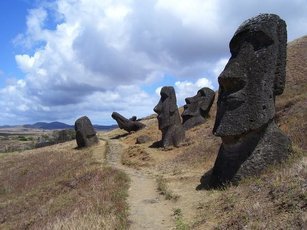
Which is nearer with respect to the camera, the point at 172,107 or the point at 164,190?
the point at 164,190

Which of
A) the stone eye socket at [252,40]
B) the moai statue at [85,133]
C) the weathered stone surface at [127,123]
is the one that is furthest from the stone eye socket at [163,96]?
the stone eye socket at [252,40]

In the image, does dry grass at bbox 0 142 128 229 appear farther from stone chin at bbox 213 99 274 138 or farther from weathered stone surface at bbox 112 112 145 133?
weathered stone surface at bbox 112 112 145 133

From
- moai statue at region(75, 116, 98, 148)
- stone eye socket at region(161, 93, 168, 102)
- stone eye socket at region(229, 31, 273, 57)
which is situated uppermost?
stone eye socket at region(229, 31, 273, 57)

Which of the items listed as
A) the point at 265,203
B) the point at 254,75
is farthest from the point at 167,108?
the point at 265,203

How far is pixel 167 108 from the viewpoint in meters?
29.4

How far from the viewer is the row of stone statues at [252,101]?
13.2 metres

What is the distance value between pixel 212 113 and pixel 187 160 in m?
16.0

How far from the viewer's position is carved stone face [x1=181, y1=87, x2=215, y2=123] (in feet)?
117

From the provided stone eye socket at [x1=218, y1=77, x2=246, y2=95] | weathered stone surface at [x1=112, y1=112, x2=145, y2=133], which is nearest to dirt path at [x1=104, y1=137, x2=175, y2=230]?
stone eye socket at [x1=218, y1=77, x2=246, y2=95]

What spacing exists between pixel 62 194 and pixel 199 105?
725 inches

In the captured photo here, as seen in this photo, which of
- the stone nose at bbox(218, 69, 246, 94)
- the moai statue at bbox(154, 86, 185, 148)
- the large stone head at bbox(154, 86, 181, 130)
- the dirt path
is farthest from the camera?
the large stone head at bbox(154, 86, 181, 130)

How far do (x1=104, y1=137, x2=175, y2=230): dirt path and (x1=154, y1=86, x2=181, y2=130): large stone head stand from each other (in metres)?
7.94

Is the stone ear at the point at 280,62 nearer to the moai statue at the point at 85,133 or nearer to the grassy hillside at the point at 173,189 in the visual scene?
the grassy hillside at the point at 173,189

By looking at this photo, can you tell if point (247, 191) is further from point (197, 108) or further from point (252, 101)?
point (197, 108)
